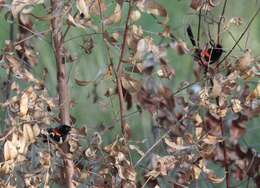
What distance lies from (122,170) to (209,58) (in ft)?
1.65

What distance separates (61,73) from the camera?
7.48ft

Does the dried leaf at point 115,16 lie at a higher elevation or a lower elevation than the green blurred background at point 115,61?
higher

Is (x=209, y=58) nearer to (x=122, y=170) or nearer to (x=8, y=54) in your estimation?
(x=122, y=170)

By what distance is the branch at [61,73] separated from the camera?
84.0 inches

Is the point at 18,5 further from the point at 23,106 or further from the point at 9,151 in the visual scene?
the point at 9,151

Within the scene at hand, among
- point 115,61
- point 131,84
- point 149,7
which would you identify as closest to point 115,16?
point 149,7

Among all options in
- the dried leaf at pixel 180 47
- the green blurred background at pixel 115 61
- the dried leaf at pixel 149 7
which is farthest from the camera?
the green blurred background at pixel 115 61

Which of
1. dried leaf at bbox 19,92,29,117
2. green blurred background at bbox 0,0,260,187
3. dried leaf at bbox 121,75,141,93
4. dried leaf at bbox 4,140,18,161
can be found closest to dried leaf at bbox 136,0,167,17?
dried leaf at bbox 121,75,141,93

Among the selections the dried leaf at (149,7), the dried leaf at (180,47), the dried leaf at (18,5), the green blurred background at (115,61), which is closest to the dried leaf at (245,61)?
the dried leaf at (180,47)

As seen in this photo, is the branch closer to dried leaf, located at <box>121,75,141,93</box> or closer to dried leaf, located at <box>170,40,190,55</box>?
dried leaf, located at <box>121,75,141,93</box>

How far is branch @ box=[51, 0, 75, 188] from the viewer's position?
2.13m

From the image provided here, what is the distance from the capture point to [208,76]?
2.39m

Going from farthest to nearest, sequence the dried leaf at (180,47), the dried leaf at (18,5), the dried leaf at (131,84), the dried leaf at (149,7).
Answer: the dried leaf at (180,47) → the dried leaf at (131,84) → the dried leaf at (149,7) → the dried leaf at (18,5)

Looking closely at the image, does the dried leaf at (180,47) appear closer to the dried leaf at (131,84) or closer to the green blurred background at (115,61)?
the dried leaf at (131,84)
